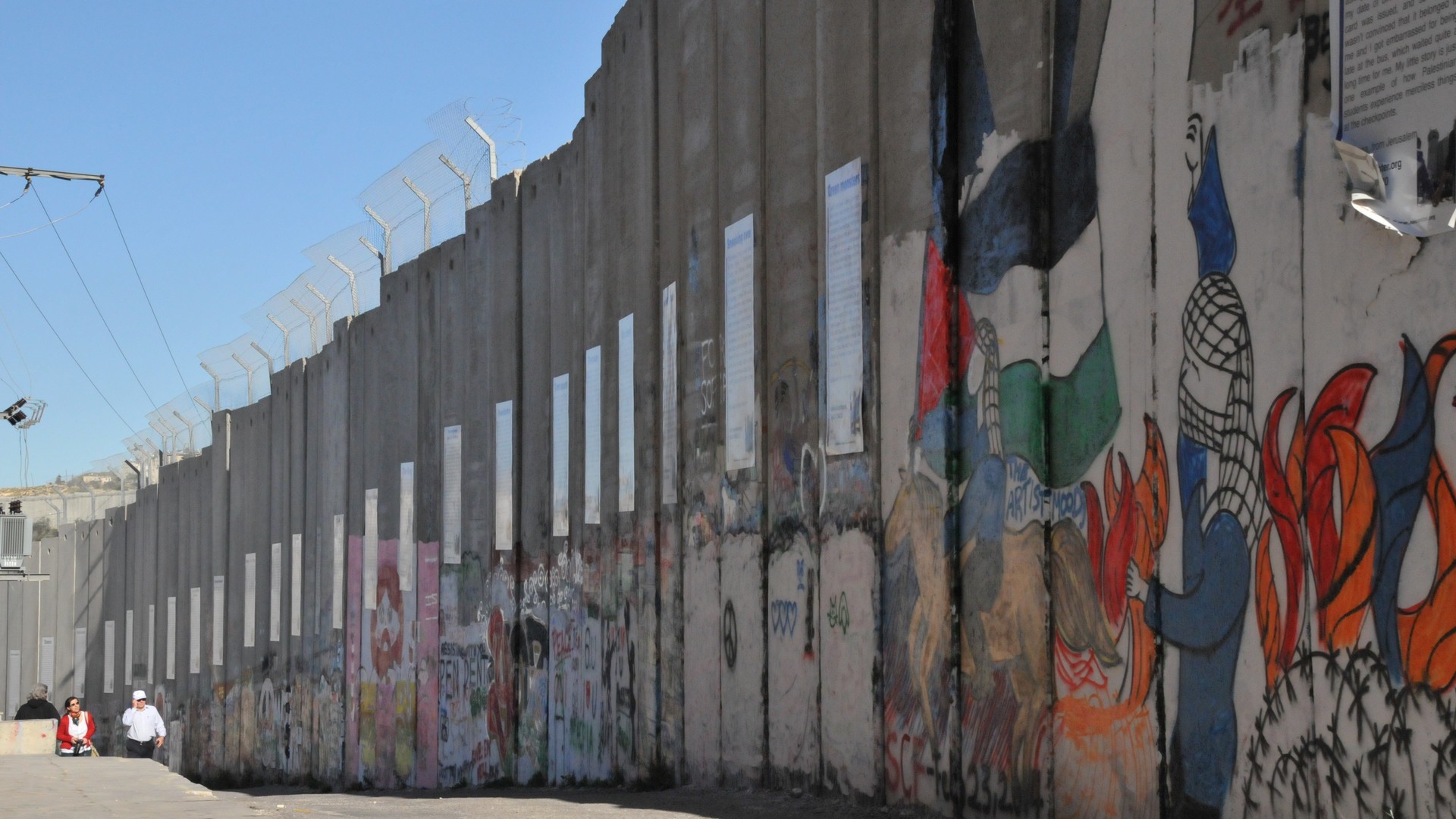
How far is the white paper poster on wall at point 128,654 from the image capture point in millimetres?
43969

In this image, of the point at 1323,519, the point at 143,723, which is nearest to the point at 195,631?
the point at 143,723

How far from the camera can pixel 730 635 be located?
38.7 ft

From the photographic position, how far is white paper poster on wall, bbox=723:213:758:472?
1159cm

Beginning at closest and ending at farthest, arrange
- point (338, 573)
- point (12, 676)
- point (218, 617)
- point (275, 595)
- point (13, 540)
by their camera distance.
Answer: point (338, 573) < point (275, 595) < point (218, 617) < point (13, 540) < point (12, 676)

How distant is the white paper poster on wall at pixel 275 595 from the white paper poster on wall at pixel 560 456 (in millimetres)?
14005

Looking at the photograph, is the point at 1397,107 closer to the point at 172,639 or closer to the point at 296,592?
the point at 296,592

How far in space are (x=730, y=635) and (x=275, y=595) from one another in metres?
19.7

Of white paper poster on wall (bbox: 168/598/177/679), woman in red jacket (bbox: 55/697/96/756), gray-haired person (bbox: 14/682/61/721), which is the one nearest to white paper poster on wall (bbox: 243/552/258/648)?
gray-haired person (bbox: 14/682/61/721)

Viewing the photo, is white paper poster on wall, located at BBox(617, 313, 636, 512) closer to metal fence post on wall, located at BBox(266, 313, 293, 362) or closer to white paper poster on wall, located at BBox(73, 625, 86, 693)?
metal fence post on wall, located at BBox(266, 313, 293, 362)

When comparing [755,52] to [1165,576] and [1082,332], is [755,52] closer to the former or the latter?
[1082,332]

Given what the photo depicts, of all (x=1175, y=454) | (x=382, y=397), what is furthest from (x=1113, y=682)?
(x=382, y=397)

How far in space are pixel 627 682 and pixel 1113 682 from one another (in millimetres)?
7535

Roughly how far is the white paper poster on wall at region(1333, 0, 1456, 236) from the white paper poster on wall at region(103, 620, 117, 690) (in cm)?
4525

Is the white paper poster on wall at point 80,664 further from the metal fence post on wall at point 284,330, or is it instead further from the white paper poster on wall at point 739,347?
the white paper poster on wall at point 739,347
